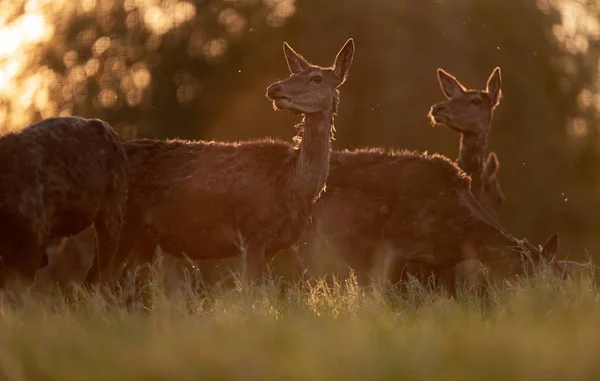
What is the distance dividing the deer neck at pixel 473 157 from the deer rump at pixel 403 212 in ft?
3.44

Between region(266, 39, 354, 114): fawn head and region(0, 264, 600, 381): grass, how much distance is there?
351 cm

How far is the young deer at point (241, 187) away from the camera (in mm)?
9961

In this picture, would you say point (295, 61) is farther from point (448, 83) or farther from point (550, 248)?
point (448, 83)

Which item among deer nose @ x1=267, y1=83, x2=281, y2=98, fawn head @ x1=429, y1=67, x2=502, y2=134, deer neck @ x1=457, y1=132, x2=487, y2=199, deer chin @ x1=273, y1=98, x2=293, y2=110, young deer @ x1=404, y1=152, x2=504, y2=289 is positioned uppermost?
deer nose @ x1=267, y1=83, x2=281, y2=98

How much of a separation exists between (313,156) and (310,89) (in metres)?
0.68

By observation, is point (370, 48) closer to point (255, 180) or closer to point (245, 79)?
point (245, 79)

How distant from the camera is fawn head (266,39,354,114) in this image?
9883 mm

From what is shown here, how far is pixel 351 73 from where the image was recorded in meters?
21.0

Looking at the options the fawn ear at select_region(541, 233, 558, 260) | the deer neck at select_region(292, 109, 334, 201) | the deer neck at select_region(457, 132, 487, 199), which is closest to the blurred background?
the deer neck at select_region(457, 132, 487, 199)

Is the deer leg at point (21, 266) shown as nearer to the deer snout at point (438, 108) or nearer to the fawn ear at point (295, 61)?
the fawn ear at point (295, 61)

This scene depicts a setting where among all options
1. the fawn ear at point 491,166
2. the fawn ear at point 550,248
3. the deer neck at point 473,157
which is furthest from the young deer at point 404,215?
the fawn ear at point 491,166

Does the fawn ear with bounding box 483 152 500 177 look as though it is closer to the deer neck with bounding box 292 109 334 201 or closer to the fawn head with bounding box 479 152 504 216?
the fawn head with bounding box 479 152 504 216

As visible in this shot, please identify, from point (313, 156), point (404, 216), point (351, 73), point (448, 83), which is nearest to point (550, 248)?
point (404, 216)

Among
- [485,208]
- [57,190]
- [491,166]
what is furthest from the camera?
[491,166]
